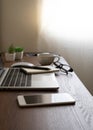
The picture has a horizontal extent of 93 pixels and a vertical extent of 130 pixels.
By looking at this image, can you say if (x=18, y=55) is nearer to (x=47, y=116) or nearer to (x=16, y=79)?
(x=16, y=79)

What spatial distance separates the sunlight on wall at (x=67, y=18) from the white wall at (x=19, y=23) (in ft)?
0.36

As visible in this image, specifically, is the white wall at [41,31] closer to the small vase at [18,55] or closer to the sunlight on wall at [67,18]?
the sunlight on wall at [67,18]

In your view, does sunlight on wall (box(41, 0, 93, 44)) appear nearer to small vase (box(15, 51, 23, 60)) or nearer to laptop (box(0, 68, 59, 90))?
small vase (box(15, 51, 23, 60))

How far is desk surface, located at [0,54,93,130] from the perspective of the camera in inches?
25.7

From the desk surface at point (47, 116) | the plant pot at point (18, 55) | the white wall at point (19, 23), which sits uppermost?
the white wall at point (19, 23)

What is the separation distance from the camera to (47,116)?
716mm

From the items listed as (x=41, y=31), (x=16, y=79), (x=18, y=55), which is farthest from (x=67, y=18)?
(x=16, y=79)

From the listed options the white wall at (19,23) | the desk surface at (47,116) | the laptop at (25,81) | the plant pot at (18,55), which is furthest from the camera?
the white wall at (19,23)

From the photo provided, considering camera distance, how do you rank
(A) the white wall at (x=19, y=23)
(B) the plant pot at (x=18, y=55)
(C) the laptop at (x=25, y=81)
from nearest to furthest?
(C) the laptop at (x=25, y=81) < (B) the plant pot at (x=18, y=55) < (A) the white wall at (x=19, y=23)

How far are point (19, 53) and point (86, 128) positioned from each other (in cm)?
110

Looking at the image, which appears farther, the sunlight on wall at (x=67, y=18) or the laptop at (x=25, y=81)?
the sunlight on wall at (x=67, y=18)

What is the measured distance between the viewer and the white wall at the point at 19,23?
88.2 inches

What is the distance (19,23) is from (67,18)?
487 mm

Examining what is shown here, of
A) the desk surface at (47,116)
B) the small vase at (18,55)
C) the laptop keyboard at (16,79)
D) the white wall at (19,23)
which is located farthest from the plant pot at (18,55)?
the desk surface at (47,116)
